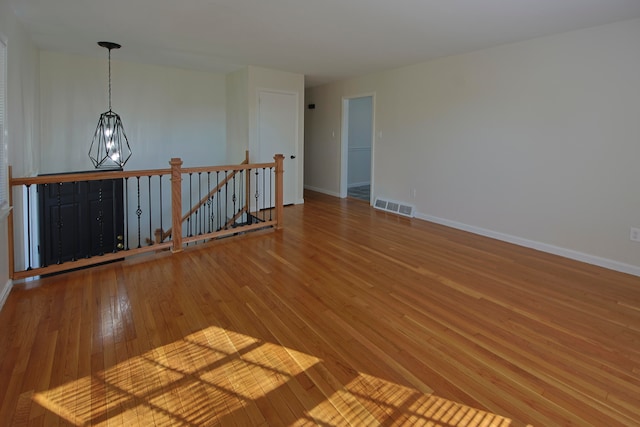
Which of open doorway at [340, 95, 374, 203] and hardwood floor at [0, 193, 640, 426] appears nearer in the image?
hardwood floor at [0, 193, 640, 426]

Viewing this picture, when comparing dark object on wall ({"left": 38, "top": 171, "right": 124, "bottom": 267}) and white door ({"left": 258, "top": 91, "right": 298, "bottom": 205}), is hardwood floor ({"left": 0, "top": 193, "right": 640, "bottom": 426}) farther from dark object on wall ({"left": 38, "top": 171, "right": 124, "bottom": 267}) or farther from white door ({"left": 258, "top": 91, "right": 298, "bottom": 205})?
white door ({"left": 258, "top": 91, "right": 298, "bottom": 205})

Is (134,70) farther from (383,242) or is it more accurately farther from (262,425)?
(262,425)

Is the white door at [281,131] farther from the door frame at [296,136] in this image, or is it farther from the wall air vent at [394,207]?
the wall air vent at [394,207]

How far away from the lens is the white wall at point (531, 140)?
360 cm

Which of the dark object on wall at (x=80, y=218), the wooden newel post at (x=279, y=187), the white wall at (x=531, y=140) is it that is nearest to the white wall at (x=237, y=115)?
the wooden newel post at (x=279, y=187)

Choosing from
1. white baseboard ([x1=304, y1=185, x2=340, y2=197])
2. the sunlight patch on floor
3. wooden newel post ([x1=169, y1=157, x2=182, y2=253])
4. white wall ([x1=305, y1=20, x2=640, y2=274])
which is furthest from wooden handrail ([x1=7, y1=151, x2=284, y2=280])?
white baseboard ([x1=304, y1=185, x2=340, y2=197])

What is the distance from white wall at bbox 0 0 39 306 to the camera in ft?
9.60

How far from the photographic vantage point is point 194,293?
299 cm

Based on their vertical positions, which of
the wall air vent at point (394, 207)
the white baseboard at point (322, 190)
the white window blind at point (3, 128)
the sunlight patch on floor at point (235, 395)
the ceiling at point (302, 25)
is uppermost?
the ceiling at point (302, 25)

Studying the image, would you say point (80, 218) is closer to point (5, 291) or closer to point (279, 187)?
point (5, 291)

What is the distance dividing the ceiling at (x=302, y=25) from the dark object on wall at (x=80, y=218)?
6.04ft

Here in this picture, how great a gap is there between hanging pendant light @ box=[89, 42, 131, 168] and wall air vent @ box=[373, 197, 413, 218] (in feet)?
13.7

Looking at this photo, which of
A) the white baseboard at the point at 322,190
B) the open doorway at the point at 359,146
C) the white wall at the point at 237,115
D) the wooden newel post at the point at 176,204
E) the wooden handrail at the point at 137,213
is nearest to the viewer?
the wooden handrail at the point at 137,213

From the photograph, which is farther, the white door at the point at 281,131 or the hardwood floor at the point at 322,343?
the white door at the point at 281,131
